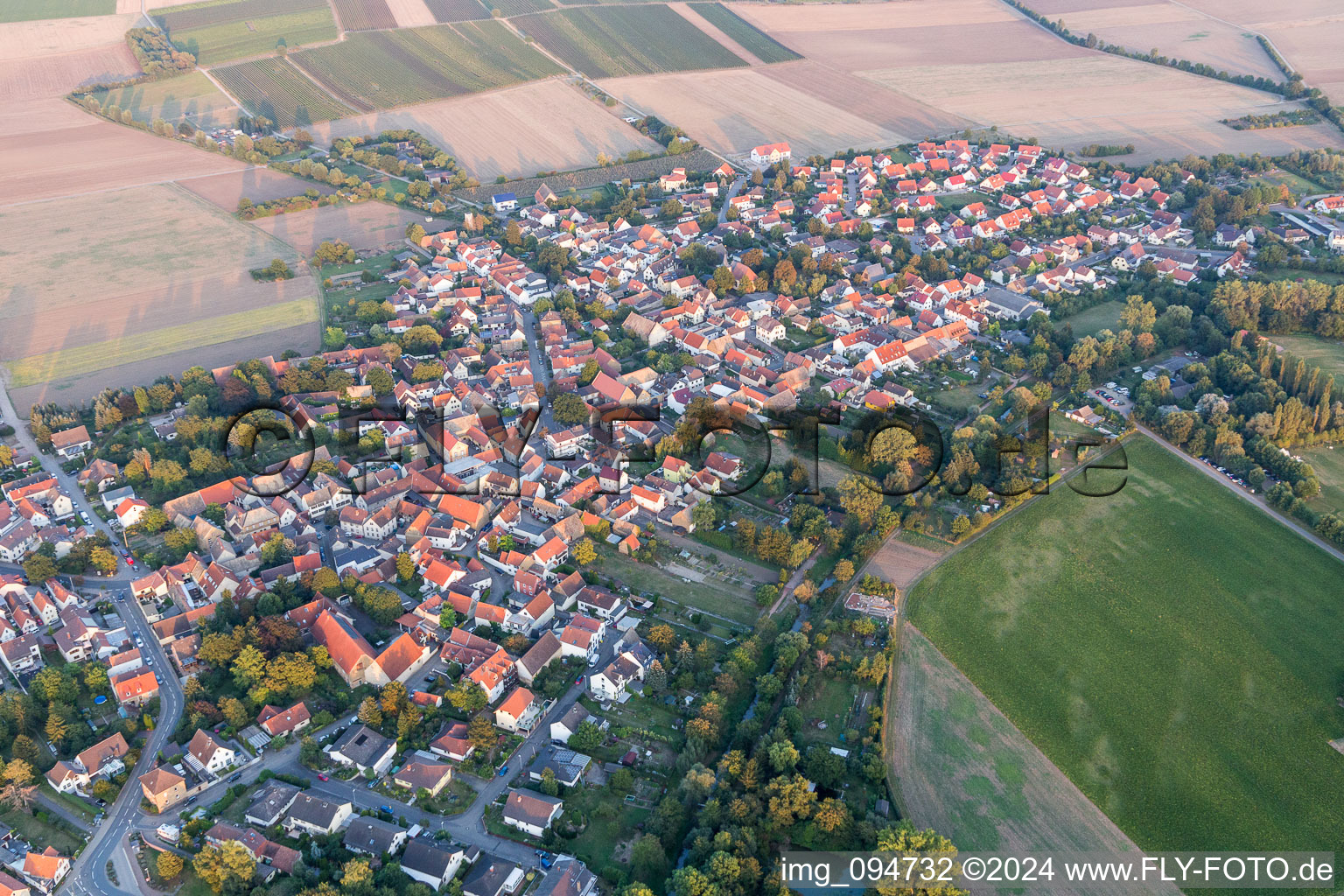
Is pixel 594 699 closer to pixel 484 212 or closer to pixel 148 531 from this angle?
pixel 148 531

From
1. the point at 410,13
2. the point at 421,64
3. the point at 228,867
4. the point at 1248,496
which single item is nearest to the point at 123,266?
the point at 421,64

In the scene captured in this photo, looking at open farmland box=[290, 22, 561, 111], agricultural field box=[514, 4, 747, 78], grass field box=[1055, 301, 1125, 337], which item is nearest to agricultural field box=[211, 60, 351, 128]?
open farmland box=[290, 22, 561, 111]

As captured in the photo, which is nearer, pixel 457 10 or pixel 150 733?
pixel 150 733

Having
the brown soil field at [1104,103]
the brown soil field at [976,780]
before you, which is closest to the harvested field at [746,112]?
the brown soil field at [1104,103]

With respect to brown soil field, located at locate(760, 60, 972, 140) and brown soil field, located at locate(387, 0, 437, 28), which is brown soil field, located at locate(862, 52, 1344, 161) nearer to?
brown soil field, located at locate(760, 60, 972, 140)

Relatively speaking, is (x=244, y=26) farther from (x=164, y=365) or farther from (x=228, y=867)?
(x=228, y=867)

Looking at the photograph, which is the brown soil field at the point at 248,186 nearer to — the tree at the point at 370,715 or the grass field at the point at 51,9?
the tree at the point at 370,715
